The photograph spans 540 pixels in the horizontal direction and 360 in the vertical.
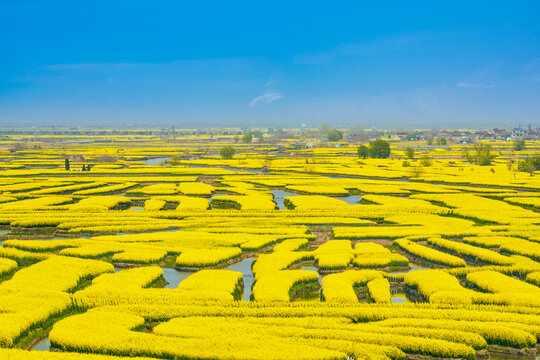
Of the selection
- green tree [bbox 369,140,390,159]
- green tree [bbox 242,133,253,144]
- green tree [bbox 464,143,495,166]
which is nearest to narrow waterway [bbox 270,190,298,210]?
green tree [bbox 464,143,495,166]

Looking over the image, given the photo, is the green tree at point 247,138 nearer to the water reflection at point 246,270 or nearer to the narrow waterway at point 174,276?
the water reflection at point 246,270

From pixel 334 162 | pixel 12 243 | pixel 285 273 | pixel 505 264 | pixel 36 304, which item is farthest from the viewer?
pixel 334 162

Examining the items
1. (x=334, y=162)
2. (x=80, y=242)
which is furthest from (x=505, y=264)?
(x=334, y=162)

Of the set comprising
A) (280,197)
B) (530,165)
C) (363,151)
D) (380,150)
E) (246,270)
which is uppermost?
(380,150)

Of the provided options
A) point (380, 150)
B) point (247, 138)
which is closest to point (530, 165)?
point (380, 150)

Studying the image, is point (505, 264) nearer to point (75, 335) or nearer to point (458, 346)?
point (458, 346)

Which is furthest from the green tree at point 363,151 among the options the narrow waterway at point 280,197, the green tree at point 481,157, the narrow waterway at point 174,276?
the narrow waterway at point 174,276

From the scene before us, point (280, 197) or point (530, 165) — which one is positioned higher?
point (530, 165)

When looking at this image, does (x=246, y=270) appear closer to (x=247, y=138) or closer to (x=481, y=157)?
(x=481, y=157)
